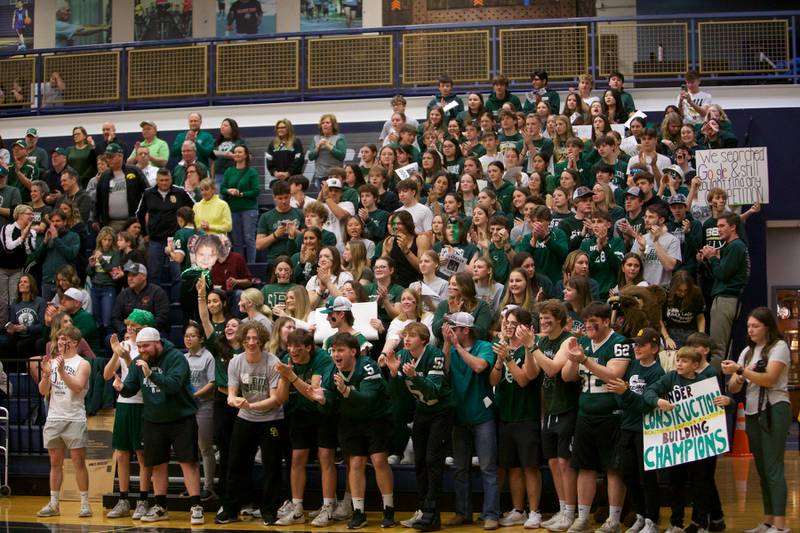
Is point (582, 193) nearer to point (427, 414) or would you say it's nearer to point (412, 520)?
point (427, 414)

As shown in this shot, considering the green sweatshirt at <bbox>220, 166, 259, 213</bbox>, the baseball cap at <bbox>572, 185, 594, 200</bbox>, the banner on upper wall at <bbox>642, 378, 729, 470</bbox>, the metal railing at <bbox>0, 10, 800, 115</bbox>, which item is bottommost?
the banner on upper wall at <bbox>642, 378, 729, 470</bbox>

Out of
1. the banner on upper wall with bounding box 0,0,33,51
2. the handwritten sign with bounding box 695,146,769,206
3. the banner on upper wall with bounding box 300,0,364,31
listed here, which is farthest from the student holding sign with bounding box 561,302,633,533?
the banner on upper wall with bounding box 0,0,33,51

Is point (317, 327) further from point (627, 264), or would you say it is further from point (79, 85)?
point (79, 85)

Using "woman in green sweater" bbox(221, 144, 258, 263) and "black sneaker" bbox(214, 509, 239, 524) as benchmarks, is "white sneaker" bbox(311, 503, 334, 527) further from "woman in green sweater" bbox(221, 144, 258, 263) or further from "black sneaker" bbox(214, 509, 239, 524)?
"woman in green sweater" bbox(221, 144, 258, 263)

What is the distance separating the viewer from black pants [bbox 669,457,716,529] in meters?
10.1

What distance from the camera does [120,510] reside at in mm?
12070

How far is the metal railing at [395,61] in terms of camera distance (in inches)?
804

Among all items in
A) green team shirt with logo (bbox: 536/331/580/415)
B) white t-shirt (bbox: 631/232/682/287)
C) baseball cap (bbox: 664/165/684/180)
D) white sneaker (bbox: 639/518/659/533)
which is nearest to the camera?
white sneaker (bbox: 639/518/659/533)

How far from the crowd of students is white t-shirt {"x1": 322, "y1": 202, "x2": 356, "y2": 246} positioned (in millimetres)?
24

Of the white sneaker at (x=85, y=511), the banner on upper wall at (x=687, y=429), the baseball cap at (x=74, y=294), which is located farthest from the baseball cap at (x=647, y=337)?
the baseball cap at (x=74, y=294)

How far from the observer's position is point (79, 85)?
23.2 m

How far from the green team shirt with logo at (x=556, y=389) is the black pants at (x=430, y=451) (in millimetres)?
930

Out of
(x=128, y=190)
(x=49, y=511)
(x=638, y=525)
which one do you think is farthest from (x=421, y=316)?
(x=128, y=190)

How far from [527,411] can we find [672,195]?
478cm
